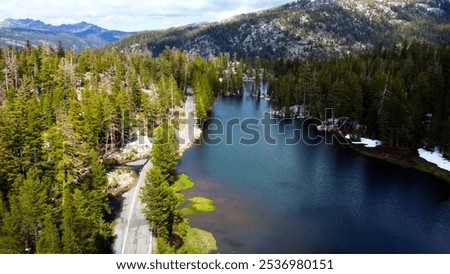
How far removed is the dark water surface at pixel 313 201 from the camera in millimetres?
58219

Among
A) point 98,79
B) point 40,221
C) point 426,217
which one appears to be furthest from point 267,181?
point 98,79

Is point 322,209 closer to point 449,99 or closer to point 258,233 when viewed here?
point 258,233

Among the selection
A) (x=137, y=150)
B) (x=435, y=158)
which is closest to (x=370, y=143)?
(x=435, y=158)

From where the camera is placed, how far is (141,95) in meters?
120

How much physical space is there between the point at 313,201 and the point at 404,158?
37.2 metres

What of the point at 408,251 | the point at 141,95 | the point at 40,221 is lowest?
the point at 408,251

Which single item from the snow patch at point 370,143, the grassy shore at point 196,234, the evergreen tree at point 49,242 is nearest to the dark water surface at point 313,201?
the grassy shore at point 196,234

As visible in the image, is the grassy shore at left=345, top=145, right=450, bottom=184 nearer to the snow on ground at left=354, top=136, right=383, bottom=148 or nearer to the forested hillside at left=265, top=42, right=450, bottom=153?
the snow on ground at left=354, top=136, right=383, bottom=148

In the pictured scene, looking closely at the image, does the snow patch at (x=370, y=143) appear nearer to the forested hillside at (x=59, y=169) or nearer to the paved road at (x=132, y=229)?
the forested hillside at (x=59, y=169)

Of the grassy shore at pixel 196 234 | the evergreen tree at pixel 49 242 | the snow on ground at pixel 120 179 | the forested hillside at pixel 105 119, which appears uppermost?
the forested hillside at pixel 105 119

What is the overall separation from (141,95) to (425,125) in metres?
79.0

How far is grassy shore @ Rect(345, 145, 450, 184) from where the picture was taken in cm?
8738

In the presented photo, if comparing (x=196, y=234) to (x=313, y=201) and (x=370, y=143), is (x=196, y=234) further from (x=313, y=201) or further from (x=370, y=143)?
(x=370, y=143)

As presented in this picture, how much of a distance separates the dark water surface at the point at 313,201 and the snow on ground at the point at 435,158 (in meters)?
8.21
